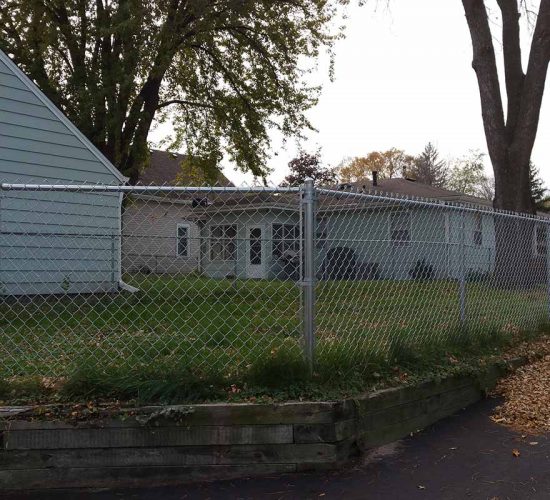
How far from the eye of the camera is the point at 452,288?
5293 millimetres

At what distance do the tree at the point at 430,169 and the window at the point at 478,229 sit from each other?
55479 millimetres

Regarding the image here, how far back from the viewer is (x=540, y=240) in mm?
7090

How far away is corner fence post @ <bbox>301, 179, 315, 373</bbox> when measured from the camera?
3695 millimetres

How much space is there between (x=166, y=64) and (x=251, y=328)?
9.15 m

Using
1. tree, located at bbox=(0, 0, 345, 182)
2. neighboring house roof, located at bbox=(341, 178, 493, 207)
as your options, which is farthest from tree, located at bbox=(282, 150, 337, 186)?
tree, located at bbox=(0, 0, 345, 182)

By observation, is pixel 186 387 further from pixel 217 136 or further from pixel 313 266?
pixel 217 136

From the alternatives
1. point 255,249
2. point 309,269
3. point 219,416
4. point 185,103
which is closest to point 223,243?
point 255,249

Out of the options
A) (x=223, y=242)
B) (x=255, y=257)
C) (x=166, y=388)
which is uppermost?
(x=223, y=242)

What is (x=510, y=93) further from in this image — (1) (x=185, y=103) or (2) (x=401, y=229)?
(1) (x=185, y=103)

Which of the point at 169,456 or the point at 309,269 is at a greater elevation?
the point at 309,269

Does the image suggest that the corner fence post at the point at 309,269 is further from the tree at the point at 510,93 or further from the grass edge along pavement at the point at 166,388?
the tree at the point at 510,93

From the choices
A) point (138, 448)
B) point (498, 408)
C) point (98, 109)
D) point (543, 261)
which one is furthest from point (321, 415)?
point (98, 109)

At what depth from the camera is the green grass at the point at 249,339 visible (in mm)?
3605

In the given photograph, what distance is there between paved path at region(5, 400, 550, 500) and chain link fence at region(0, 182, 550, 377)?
0.71 meters
